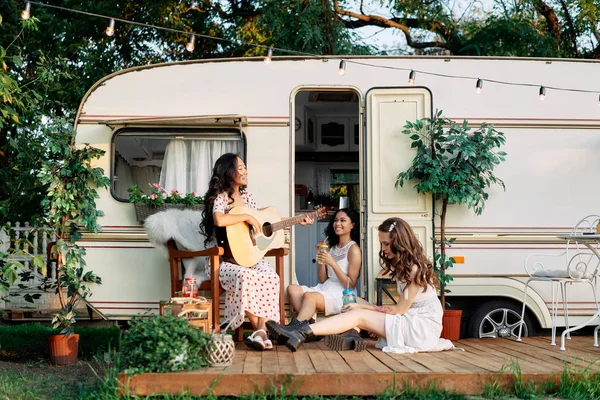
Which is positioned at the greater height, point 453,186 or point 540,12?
point 540,12

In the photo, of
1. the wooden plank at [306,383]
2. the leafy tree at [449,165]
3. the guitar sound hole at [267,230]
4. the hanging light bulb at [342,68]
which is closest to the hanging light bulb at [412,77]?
the leafy tree at [449,165]

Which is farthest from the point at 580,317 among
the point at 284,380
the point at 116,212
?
the point at 116,212

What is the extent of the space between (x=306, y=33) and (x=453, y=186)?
5.45 m

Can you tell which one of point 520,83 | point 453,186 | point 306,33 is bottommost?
point 453,186

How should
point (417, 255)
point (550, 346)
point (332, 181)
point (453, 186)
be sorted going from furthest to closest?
point (332, 181) → point (453, 186) → point (550, 346) → point (417, 255)

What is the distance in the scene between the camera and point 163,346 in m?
4.61

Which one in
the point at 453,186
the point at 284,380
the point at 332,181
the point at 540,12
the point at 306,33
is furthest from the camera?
the point at 540,12

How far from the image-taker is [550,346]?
631 cm

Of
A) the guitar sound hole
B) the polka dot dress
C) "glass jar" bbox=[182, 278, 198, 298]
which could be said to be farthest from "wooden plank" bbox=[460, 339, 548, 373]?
"glass jar" bbox=[182, 278, 198, 298]

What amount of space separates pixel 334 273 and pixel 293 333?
137cm

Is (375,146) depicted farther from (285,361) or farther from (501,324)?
(285,361)

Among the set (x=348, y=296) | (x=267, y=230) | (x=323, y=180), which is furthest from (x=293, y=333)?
(x=323, y=180)

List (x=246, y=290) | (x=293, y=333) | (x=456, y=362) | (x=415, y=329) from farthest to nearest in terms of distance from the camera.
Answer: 1. (x=246, y=290)
2. (x=415, y=329)
3. (x=293, y=333)
4. (x=456, y=362)

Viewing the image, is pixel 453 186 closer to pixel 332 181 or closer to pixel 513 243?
pixel 513 243
